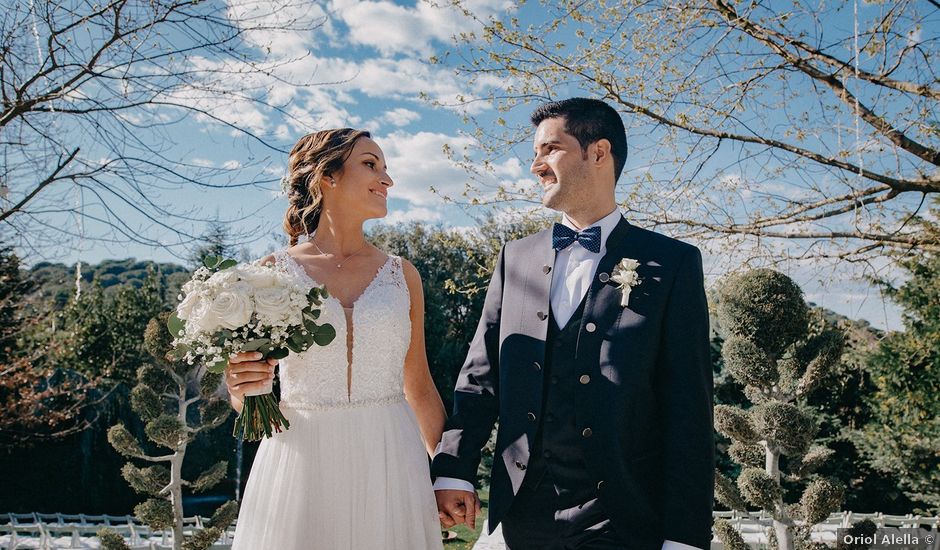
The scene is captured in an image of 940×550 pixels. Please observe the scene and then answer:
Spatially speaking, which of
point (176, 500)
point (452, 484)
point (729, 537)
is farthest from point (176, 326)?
point (176, 500)

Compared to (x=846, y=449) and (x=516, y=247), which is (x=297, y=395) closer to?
(x=516, y=247)

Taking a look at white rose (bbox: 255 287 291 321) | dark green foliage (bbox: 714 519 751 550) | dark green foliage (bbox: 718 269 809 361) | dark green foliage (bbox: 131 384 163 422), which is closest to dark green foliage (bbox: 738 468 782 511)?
dark green foliage (bbox: 714 519 751 550)

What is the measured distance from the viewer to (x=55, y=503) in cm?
1655

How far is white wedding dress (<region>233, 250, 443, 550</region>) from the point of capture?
9.45 ft

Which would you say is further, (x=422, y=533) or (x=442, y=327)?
(x=442, y=327)

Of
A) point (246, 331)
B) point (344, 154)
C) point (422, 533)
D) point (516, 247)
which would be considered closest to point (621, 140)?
point (516, 247)

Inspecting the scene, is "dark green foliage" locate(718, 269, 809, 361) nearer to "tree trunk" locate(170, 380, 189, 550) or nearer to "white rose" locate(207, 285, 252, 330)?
"white rose" locate(207, 285, 252, 330)

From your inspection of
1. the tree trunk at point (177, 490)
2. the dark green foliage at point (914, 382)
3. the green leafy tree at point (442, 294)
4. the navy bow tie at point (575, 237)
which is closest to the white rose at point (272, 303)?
the navy bow tie at point (575, 237)

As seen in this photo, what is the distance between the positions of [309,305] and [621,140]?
1.41m

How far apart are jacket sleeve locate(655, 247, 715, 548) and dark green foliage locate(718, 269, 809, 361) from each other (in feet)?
10.2

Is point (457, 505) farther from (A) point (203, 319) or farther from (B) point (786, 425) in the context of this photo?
(B) point (786, 425)

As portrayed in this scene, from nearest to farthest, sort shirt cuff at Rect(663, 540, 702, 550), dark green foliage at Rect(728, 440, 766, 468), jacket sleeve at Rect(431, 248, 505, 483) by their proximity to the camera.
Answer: shirt cuff at Rect(663, 540, 702, 550)
jacket sleeve at Rect(431, 248, 505, 483)
dark green foliage at Rect(728, 440, 766, 468)

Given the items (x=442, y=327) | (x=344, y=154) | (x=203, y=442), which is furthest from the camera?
(x=442, y=327)

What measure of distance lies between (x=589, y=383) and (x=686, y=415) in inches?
13.3
